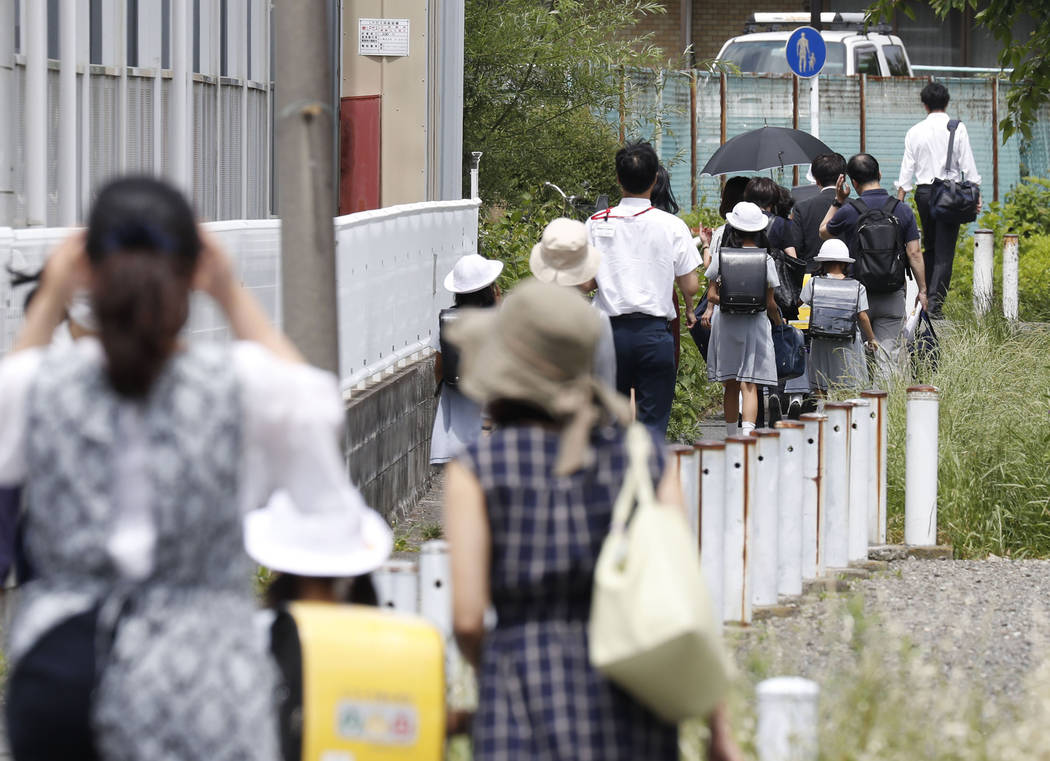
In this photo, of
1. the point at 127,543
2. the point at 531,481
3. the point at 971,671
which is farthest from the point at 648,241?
the point at 127,543

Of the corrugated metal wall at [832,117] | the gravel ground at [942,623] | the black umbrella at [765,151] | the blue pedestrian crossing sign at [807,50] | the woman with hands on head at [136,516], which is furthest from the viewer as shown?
the corrugated metal wall at [832,117]

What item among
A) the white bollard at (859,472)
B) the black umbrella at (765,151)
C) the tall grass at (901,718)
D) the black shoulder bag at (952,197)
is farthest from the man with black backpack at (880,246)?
the tall grass at (901,718)

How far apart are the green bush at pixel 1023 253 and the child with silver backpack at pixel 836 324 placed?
2792 millimetres

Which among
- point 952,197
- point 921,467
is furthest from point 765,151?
point 921,467

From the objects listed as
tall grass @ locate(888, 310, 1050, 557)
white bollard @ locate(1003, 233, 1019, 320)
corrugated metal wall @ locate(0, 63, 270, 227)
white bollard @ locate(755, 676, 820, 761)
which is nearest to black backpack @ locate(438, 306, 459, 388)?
corrugated metal wall @ locate(0, 63, 270, 227)

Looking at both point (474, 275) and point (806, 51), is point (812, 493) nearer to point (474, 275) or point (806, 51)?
point (474, 275)

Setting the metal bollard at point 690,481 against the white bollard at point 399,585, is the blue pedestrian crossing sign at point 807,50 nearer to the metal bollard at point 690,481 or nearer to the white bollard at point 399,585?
the metal bollard at point 690,481

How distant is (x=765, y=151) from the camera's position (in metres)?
15.1

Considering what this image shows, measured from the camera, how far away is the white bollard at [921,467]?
7.83m

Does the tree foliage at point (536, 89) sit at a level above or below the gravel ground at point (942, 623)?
above

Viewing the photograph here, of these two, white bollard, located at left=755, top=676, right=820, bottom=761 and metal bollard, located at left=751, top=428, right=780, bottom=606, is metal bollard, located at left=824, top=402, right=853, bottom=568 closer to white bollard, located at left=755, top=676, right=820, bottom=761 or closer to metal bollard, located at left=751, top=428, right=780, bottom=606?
metal bollard, located at left=751, top=428, right=780, bottom=606

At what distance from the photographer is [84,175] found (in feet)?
28.2

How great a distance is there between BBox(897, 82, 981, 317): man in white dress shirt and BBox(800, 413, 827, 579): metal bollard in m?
8.06

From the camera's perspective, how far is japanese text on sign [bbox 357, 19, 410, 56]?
494 inches
